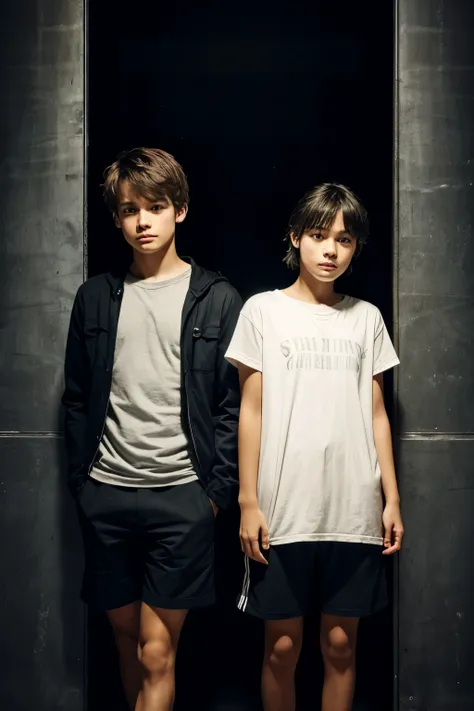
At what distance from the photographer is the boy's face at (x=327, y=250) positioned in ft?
8.36

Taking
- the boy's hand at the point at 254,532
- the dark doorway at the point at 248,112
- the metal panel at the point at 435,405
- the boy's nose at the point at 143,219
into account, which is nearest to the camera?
the boy's hand at the point at 254,532

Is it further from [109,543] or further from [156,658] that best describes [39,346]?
[156,658]

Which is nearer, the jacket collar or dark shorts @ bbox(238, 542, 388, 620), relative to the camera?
dark shorts @ bbox(238, 542, 388, 620)

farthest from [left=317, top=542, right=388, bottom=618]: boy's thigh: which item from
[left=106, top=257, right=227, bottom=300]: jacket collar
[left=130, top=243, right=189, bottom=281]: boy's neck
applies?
[left=130, top=243, right=189, bottom=281]: boy's neck

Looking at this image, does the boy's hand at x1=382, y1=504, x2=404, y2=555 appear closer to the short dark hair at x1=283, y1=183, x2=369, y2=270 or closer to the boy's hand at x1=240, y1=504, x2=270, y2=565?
the boy's hand at x1=240, y1=504, x2=270, y2=565

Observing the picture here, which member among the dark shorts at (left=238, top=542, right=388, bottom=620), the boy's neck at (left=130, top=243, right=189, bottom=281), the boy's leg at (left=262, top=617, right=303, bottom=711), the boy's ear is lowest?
the boy's leg at (left=262, top=617, right=303, bottom=711)

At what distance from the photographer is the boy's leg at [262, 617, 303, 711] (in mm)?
2516

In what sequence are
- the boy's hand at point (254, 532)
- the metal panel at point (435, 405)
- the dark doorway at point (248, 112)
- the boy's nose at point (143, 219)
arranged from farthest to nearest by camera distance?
the dark doorway at point (248, 112)
the metal panel at point (435, 405)
the boy's nose at point (143, 219)
the boy's hand at point (254, 532)

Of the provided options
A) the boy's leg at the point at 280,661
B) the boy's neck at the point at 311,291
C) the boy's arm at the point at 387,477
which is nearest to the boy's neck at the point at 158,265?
the boy's neck at the point at 311,291

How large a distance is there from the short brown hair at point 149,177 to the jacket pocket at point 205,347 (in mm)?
417

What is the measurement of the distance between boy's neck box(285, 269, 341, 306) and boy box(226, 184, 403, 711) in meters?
0.02

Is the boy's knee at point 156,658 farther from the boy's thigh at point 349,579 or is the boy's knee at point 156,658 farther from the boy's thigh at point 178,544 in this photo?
the boy's thigh at point 349,579

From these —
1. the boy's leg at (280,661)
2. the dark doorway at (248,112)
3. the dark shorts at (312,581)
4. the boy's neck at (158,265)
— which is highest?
the dark doorway at (248,112)

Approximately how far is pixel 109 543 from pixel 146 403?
0.45 metres
